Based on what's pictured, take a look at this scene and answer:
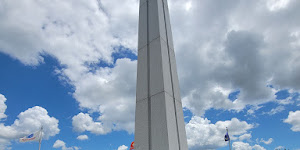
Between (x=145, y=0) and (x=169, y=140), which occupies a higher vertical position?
(x=145, y=0)

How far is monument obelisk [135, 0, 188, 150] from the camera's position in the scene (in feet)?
20.4

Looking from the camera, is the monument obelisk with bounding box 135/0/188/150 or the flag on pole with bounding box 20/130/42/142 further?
the flag on pole with bounding box 20/130/42/142

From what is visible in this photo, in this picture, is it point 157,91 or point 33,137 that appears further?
point 33,137

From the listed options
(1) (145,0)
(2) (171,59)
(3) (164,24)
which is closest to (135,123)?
(2) (171,59)

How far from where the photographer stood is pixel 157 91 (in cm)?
681

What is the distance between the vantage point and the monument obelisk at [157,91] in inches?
245

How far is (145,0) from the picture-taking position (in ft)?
31.7

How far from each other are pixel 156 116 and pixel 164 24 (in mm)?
4210

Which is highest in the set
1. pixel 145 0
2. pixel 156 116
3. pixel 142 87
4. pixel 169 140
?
pixel 145 0

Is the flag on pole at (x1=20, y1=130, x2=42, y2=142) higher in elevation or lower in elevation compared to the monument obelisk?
higher

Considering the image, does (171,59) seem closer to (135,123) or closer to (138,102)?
(138,102)

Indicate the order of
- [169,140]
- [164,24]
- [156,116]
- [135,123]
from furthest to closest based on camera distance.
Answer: [164,24]
[135,123]
[156,116]
[169,140]

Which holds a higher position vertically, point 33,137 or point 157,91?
point 33,137

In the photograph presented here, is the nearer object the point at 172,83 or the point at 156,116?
the point at 156,116
